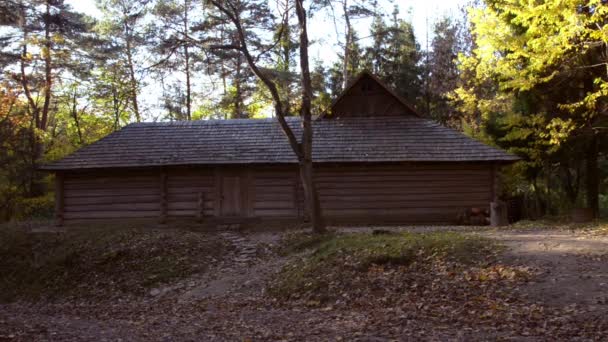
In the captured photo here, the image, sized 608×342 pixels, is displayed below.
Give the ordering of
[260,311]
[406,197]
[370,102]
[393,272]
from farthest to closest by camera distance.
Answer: [370,102] < [406,197] < [393,272] < [260,311]

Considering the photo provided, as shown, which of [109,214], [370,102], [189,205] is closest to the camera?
[189,205]

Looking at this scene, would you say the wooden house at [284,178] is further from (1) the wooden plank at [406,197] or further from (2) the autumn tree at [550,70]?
(2) the autumn tree at [550,70]

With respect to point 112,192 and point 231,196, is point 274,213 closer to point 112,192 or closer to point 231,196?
point 231,196

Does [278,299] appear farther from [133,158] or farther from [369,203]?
[133,158]

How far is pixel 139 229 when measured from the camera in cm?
1859

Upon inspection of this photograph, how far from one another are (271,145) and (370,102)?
4.79m

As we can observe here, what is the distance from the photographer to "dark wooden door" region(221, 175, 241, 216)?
70.6 feet

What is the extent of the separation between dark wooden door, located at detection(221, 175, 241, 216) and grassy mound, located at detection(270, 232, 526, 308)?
7682mm

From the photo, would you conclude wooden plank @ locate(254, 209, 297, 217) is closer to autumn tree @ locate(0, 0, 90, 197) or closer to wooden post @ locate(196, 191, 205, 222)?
wooden post @ locate(196, 191, 205, 222)

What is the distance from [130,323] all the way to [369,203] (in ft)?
40.7

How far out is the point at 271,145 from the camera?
2225cm

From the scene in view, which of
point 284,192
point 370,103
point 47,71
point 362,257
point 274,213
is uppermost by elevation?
point 47,71

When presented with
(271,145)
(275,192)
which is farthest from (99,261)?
(271,145)

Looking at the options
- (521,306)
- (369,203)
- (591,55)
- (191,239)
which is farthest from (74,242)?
(591,55)
